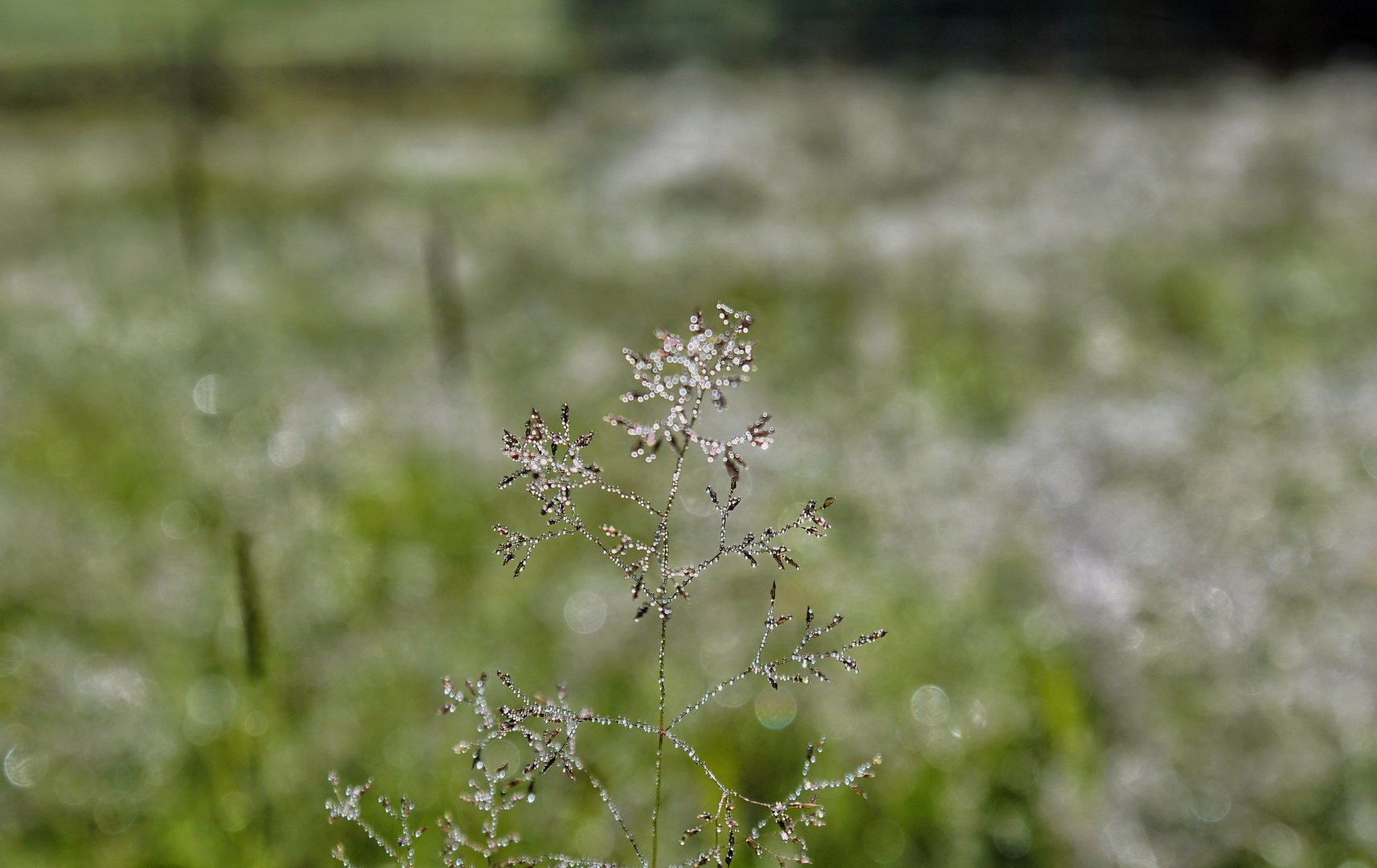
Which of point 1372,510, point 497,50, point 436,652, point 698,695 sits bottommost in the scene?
point 698,695

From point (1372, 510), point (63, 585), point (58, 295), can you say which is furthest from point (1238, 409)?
point (58, 295)

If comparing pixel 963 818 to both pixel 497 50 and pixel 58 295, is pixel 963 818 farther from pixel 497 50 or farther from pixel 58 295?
pixel 497 50

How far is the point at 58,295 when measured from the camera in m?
5.08

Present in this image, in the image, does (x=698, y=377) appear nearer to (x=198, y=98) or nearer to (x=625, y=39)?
(x=198, y=98)

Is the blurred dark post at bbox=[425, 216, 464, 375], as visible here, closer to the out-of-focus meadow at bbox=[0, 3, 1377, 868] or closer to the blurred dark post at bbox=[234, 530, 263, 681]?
the out-of-focus meadow at bbox=[0, 3, 1377, 868]

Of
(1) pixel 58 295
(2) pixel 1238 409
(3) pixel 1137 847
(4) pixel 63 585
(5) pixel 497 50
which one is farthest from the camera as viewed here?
(5) pixel 497 50

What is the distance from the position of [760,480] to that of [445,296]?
1568 mm

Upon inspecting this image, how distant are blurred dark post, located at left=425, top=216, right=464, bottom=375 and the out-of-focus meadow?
5 centimetres

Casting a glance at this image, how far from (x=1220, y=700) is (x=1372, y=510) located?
1.43 metres

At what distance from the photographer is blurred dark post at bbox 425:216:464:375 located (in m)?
3.46

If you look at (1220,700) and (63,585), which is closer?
(1220,700)

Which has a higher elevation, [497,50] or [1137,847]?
[497,50]

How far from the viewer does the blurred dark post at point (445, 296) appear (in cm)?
346

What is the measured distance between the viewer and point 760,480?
3920 mm
